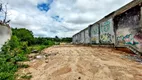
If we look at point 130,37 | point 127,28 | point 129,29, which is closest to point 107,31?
point 127,28

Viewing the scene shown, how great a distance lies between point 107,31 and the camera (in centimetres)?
1658

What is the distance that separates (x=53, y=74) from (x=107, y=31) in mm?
12436

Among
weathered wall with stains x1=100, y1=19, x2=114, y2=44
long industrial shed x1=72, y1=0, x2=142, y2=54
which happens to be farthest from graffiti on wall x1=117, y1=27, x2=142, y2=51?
weathered wall with stains x1=100, y1=19, x2=114, y2=44

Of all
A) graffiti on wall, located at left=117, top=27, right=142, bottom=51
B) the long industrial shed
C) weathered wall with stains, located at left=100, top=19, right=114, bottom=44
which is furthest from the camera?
weathered wall with stains, located at left=100, top=19, right=114, bottom=44

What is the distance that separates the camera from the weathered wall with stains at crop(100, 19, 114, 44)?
49.8 feet

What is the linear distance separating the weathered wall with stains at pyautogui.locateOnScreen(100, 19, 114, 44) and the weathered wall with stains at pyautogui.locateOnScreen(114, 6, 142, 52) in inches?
64.5

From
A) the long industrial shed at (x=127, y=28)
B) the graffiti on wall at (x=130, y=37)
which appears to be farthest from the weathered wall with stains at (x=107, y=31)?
the graffiti on wall at (x=130, y=37)

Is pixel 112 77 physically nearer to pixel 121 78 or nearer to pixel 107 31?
pixel 121 78

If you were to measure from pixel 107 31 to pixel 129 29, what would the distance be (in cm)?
569

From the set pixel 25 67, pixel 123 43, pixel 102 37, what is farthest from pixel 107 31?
pixel 25 67

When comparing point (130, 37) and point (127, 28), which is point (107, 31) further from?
point (130, 37)

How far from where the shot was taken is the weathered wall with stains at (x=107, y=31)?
49.8 feet

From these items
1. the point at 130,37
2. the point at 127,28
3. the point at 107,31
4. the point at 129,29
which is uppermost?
the point at 107,31

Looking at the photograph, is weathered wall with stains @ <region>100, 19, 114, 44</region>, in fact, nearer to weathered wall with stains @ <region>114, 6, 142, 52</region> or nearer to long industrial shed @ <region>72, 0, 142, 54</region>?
long industrial shed @ <region>72, 0, 142, 54</region>
